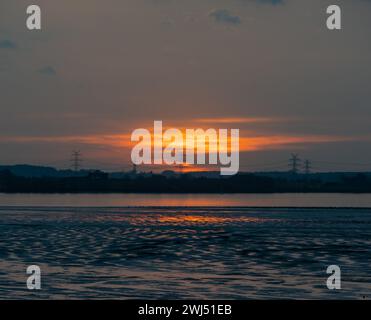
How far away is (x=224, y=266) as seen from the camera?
1272 inches

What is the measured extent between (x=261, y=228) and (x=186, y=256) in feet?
66.9

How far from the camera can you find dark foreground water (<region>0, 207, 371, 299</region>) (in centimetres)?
2536

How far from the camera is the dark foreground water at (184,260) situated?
25.4 metres

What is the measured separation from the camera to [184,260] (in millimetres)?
34844
